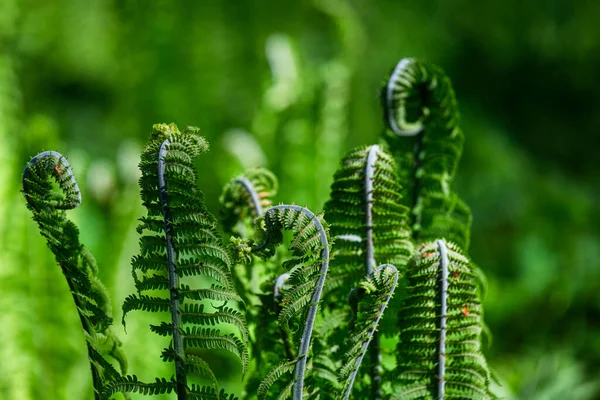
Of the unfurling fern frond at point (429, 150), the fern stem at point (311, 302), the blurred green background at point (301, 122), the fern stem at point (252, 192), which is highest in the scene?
the blurred green background at point (301, 122)

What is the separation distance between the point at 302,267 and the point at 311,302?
3 centimetres

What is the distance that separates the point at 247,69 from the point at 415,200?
3179 millimetres

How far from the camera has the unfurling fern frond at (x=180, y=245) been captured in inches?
21.1

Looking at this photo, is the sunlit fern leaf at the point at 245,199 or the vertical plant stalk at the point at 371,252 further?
the sunlit fern leaf at the point at 245,199

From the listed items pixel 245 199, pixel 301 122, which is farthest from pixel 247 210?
pixel 301 122

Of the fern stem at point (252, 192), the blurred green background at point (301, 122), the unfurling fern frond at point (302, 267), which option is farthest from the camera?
the blurred green background at point (301, 122)

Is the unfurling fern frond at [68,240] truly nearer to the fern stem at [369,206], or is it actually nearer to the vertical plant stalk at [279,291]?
the vertical plant stalk at [279,291]

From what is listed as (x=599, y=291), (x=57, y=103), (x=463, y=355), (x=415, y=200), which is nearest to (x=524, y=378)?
(x=599, y=291)

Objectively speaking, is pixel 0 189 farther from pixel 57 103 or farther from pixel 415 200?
pixel 57 103

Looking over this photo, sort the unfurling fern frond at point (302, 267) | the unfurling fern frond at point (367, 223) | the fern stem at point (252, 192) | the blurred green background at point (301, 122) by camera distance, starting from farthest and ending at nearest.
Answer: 1. the blurred green background at point (301, 122)
2. the fern stem at point (252, 192)
3. the unfurling fern frond at point (367, 223)
4. the unfurling fern frond at point (302, 267)

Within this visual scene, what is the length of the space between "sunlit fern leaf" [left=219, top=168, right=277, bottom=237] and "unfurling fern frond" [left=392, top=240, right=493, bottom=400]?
0.22 m

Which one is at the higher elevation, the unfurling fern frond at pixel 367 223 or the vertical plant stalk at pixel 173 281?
the unfurling fern frond at pixel 367 223

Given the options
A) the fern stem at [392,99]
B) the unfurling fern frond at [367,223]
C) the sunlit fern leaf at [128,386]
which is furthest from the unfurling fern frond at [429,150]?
the sunlit fern leaf at [128,386]

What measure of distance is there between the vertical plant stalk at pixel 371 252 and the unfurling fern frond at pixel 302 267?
0.10 meters
